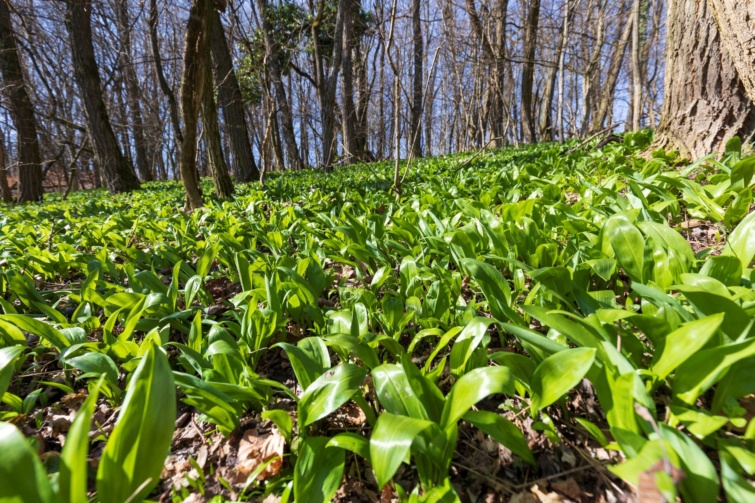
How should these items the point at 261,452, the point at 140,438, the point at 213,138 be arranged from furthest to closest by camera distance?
the point at 213,138, the point at 261,452, the point at 140,438

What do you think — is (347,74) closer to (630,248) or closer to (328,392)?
(630,248)

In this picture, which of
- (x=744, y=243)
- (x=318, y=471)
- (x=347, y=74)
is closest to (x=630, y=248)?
(x=744, y=243)

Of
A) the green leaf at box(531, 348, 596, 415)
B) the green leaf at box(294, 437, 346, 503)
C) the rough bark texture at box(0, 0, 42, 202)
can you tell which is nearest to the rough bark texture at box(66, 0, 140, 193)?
the rough bark texture at box(0, 0, 42, 202)

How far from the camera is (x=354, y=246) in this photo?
2.10m

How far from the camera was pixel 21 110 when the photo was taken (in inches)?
368

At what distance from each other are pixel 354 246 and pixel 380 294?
12.6 inches

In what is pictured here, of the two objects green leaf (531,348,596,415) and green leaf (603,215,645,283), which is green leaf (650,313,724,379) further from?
green leaf (603,215,645,283)

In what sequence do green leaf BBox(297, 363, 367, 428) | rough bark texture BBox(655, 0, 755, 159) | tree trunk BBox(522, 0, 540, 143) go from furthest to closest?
tree trunk BBox(522, 0, 540, 143), rough bark texture BBox(655, 0, 755, 159), green leaf BBox(297, 363, 367, 428)

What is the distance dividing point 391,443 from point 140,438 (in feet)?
1.69

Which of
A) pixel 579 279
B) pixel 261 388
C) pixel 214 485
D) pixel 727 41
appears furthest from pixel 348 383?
pixel 727 41

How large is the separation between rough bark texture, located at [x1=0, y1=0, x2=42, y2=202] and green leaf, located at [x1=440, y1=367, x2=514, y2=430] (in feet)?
38.2

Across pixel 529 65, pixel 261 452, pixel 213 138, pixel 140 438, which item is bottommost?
pixel 261 452

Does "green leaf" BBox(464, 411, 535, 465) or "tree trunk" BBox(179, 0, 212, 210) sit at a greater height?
"tree trunk" BBox(179, 0, 212, 210)

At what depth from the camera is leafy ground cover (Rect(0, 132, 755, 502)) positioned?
0.73m
